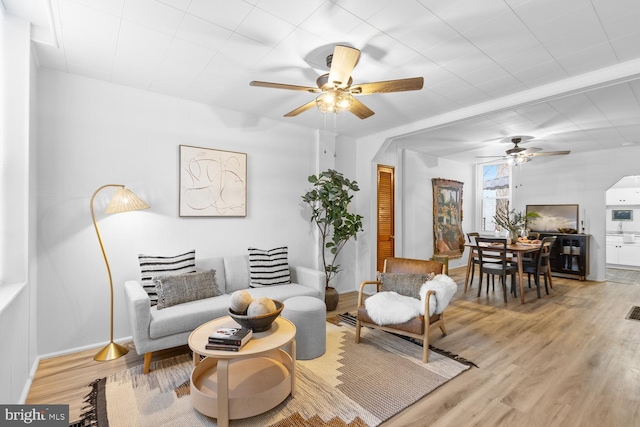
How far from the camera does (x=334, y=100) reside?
2.59 metres

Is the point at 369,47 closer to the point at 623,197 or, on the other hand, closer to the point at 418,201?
the point at 418,201

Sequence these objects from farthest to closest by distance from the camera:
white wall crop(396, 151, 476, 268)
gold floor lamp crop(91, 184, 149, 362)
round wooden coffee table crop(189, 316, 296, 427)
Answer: white wall crop(396, 151, 476, 268) → gold floor lamp crop(91, 184, 149, 362) → round wooden coffee table crop(189, 316, 296, 427)

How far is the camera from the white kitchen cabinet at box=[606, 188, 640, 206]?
7.59 metres

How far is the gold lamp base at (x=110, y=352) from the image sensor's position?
9.38 ft

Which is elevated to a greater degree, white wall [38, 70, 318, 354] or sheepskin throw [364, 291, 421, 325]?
white wall [38, 70, 318, 354]

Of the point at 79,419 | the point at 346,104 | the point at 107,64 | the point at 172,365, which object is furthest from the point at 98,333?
the point at 346,104

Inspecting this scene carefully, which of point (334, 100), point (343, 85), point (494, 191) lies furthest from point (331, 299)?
point (494, 191)

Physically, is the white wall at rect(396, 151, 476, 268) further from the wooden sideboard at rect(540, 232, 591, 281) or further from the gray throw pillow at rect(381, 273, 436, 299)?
the gray throw pillow at rect(381, 273, 436, 299)

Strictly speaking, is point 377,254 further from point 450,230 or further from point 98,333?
point 98,333

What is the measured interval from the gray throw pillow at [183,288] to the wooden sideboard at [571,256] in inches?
275

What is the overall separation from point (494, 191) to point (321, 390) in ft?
24.5

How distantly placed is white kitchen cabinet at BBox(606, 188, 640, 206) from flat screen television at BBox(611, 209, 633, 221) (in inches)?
7.3

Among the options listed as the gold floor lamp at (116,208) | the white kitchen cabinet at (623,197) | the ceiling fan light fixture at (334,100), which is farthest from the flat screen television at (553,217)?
the gold floor lamp at (116,208)

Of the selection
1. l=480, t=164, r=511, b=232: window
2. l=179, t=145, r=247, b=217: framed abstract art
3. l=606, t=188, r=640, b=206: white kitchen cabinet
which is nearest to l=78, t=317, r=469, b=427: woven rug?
l=179, t=145, r=247, b=217: framed abstract art
